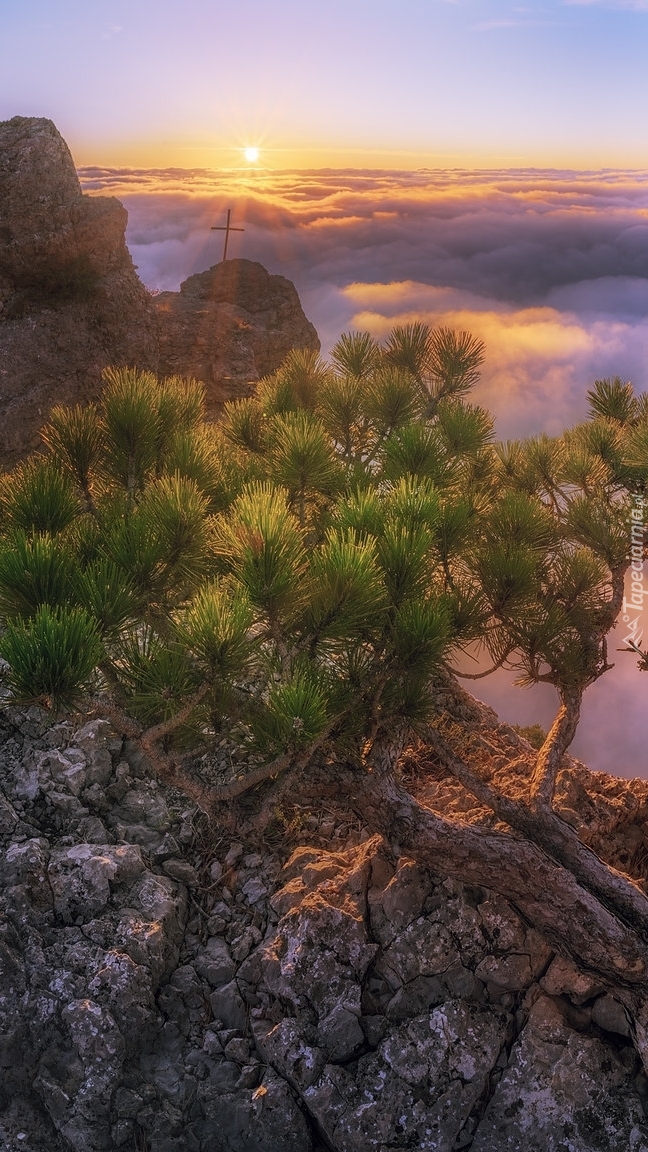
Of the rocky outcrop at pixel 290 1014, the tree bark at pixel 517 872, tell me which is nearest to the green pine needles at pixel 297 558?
the tree bark at pixel 517 872

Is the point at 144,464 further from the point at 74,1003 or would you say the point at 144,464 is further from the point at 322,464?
the point at 74,1003

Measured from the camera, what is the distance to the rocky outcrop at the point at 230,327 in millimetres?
13336

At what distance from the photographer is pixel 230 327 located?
13.8 metres

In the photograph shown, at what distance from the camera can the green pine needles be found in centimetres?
349

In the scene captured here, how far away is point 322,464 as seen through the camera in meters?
4.88

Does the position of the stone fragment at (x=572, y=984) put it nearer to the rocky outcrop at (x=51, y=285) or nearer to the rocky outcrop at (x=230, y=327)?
the rocky outcrop at (x=51, y=285)

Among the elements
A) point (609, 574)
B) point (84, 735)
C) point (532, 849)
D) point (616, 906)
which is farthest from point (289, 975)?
point (609, 574)

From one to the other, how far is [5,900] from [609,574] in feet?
13.0

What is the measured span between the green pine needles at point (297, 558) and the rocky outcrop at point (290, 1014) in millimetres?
1265

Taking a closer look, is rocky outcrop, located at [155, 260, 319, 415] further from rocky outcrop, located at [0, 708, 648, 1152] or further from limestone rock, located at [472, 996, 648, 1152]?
limestone rock, located at [472, 996, 648, 1152]

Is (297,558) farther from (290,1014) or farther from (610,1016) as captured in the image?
(610,1016)

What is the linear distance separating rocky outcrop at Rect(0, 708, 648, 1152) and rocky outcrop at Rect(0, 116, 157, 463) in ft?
21.6

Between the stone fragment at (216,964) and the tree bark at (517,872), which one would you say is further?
the stone fragment at (216,964)

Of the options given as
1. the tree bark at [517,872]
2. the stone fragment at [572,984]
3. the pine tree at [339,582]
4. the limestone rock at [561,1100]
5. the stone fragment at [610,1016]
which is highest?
the pine tree at [339,582]
